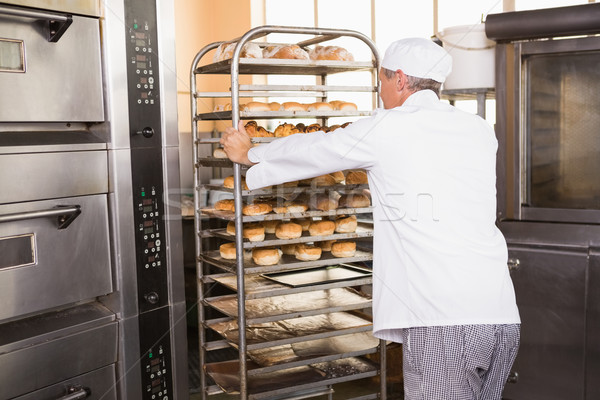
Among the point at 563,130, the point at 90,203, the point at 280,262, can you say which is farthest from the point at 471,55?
the point at 90,203

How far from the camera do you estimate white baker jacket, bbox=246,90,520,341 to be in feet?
5.90

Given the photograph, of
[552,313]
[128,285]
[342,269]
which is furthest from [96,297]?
[552,313]

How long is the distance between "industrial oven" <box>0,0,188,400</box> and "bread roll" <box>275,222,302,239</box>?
1.41 ft

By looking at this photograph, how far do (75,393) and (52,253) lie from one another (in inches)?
17.0

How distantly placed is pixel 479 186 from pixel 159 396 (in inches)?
51.1

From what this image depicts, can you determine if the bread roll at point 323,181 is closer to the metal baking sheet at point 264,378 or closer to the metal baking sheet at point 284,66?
the metal baking sheet at point 284,66

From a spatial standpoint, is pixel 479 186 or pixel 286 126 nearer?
pixel 479 186

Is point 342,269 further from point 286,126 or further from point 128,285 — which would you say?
point 128,285

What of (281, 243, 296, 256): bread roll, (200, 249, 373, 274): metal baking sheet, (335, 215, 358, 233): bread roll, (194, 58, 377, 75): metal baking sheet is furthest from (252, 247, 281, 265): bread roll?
(194, 58, 377, 75): metal baking sheet

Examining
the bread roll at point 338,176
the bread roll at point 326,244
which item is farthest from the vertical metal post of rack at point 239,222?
the bread roll at point 326,244

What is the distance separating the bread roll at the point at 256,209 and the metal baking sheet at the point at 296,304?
1.30 feet

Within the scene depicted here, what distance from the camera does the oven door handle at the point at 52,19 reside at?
1.62 meters

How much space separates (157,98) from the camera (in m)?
2.03

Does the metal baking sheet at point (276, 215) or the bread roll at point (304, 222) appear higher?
the metal baking sheet at point (276, 215)
